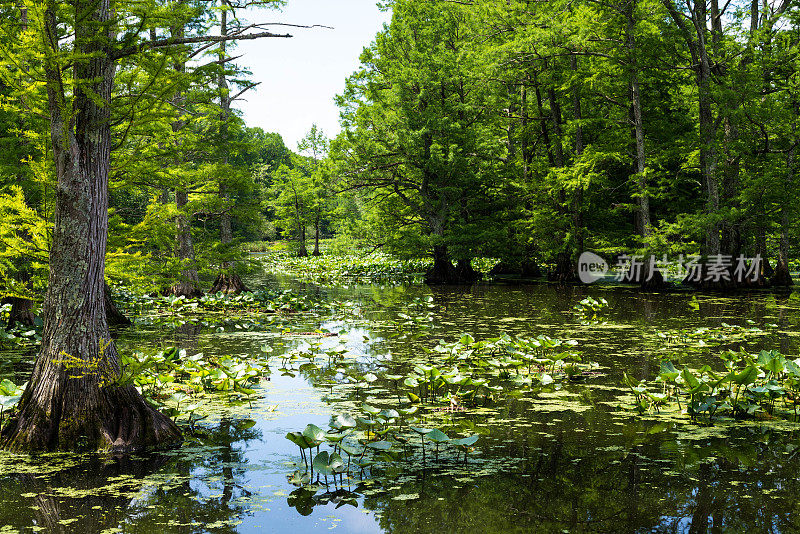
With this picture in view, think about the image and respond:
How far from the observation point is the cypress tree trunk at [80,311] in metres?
4.30

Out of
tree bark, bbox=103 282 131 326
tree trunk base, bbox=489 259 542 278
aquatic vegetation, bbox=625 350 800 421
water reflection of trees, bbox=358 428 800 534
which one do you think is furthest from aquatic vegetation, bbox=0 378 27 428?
tree trunk base, bbox=489 259 542 278

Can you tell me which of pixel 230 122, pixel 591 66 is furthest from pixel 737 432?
pixel 591 66

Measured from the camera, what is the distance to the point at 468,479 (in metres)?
3.83

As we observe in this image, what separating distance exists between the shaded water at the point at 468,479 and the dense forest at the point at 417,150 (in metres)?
0.69

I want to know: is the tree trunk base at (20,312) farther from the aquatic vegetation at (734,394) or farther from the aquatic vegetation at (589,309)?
the aquatic vegetation at (589,309)

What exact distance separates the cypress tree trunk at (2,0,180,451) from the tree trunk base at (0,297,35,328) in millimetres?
6538

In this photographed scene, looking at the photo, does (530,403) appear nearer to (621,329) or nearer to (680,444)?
(680,444)

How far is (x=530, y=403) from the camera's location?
5773 mm

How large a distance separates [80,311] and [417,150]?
1753cm

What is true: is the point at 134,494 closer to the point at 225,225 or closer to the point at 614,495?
the point at 614,495

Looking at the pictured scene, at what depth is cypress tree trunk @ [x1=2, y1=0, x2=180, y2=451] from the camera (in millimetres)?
4301

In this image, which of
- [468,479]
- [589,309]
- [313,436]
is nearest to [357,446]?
[313,436]

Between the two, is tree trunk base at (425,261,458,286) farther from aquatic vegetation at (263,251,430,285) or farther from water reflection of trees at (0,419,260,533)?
water reflection of trees at (0,419,260,533)

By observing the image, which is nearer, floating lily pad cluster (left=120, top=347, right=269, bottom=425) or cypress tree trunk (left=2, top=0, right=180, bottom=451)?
cypress tree trunk (left=2, top=0, right=180, bottom=451)
